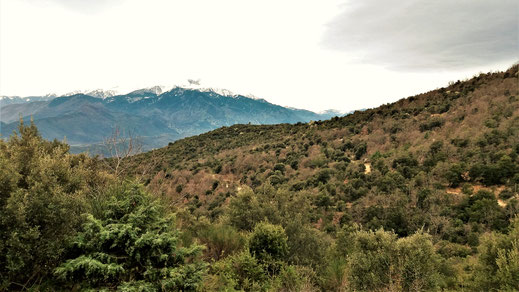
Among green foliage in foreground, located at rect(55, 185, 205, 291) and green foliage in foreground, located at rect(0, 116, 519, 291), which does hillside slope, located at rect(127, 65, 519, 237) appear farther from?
green foliage in foreground, located at rect(55, 185, 205, 291)

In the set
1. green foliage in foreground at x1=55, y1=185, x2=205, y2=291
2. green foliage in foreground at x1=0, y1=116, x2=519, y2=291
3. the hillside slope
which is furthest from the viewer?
the hillside slope

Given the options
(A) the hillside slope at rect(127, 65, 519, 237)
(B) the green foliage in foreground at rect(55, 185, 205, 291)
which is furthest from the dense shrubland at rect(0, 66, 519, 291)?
(A) the hillside slope at rect(127, 65, 519, 237)

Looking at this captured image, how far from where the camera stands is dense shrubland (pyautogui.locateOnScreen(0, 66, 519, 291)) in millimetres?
6105

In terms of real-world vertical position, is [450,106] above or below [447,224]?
above

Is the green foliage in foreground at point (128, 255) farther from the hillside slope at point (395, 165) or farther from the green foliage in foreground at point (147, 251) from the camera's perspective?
the hillside slope at point (395, 165)

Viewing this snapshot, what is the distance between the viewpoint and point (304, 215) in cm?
1530

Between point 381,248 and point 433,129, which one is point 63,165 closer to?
point 381,248

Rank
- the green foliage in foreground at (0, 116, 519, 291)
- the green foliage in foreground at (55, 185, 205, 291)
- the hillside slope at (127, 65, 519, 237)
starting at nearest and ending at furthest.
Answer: the green foliage in foreground at (0, 116, 519, 291) → the green foliage in foreground at (55, 185, 205, 291) → the hillside slope at (127, 65, 519, 237)

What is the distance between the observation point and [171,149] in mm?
58250

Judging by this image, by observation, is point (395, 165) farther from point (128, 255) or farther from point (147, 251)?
point (128, 255)

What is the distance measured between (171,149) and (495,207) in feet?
183

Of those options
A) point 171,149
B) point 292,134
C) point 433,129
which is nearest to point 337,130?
point 292,134

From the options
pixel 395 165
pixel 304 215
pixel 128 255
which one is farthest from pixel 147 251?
pixel 395 165

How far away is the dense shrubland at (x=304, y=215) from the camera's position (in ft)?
20.0
